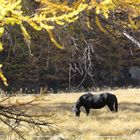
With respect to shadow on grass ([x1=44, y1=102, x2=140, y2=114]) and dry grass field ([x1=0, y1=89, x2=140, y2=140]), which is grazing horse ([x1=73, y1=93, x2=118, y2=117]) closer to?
dry grass field ([x1=0, y1=89, x2=140, y2=140])

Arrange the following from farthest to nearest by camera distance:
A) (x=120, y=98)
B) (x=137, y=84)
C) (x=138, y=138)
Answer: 1. (x=137, y=84)
2. (x=120, y=98)
3. (x=138, y=138)

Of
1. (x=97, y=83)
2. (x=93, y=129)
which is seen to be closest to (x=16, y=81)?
(x=97, y=83)

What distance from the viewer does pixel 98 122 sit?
15188 millimetres

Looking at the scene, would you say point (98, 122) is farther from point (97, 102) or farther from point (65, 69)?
point (65, 69)

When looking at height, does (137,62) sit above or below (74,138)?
above

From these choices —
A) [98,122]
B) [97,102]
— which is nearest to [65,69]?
[97,102]

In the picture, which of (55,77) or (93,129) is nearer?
(93,129)

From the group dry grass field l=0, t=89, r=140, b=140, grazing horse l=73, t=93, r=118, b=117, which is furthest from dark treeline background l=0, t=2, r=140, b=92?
grazing horse l=73, t=93, r=118, b=117

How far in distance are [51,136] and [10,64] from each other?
18040 mm

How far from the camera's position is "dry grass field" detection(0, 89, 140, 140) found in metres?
12.5

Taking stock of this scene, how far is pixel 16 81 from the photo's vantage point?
30297 mm

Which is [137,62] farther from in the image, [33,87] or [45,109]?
[45,109]

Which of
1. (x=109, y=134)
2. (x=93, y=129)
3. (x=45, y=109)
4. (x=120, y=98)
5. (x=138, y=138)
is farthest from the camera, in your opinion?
(x=120, y=98)

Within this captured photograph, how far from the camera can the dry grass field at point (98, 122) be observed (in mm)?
12539
